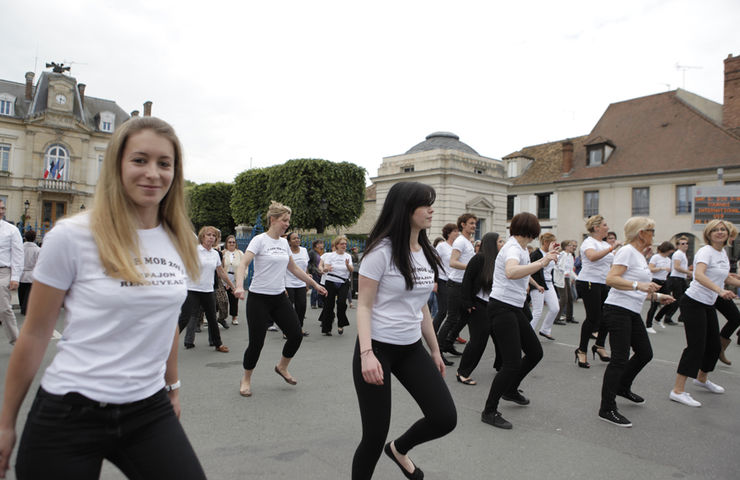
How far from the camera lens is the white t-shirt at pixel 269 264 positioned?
5.41m

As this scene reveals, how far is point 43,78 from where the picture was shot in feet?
147

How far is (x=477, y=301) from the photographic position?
6.11 m

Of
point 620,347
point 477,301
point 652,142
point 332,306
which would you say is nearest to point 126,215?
point 620,347

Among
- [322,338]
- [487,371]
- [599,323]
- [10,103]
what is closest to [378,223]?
[487,371]

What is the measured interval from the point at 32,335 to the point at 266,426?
3.05 m

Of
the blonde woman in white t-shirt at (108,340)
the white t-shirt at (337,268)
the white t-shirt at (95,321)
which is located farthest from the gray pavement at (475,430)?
the white t-shirt at (337,268)

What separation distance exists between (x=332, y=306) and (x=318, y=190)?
22147mm

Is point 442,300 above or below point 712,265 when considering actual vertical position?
below

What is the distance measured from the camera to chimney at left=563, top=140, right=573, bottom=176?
118 feet

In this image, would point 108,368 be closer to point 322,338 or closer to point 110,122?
point 322,338

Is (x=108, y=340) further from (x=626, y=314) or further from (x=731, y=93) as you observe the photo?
(x=731, y=93)

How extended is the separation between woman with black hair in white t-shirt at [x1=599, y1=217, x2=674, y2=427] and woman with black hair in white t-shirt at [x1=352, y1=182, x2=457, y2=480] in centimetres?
243

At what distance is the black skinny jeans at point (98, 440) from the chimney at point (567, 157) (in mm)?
37673

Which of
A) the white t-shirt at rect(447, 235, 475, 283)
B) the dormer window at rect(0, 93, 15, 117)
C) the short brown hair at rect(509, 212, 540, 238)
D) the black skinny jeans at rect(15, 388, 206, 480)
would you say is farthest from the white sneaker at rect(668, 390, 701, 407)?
the dormer window at rect(0, 93, 15, 117)
